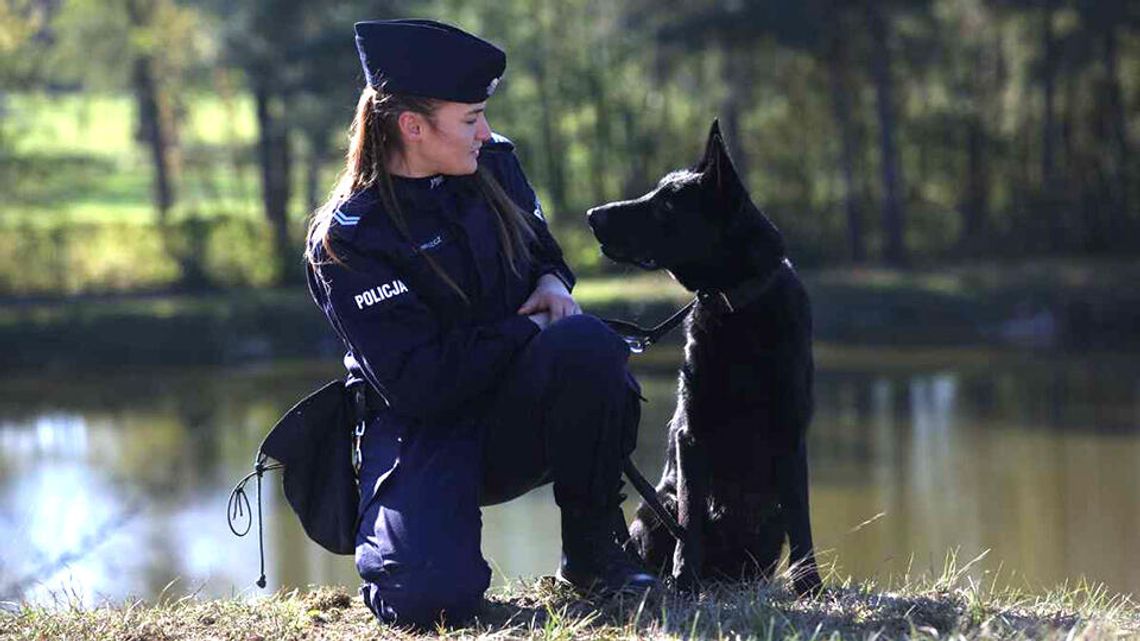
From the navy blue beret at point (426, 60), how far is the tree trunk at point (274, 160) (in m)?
16.0

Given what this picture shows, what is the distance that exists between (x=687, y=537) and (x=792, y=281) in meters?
0.68

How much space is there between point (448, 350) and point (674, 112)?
19959mm

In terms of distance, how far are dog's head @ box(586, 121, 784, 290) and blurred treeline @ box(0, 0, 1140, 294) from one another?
49.1 ft

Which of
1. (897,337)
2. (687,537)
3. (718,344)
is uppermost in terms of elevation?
(718,344)

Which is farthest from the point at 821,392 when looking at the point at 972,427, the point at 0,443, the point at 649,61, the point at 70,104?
the point at 70,104

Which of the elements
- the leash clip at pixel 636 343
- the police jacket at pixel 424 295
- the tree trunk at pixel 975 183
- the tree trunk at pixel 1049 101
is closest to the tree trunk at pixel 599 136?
the tree trunk at pixel 975 183

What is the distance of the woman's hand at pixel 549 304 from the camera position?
3.68m

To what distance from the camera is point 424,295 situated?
12.0ft

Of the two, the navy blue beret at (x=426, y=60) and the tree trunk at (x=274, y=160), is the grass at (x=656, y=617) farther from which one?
the tree trunk at (x=274, y=160)

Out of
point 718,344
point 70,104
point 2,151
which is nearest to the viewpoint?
point 718,344

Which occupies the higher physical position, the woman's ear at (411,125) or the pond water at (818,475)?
the woman's ear at (411,125)

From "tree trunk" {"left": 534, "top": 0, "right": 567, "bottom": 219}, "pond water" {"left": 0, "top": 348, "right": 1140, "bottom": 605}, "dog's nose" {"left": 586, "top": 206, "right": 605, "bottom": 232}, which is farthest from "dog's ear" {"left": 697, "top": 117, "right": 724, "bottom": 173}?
"tree trunk" {"left": 534, "top": 0, "right": 567, "bottom": 219}

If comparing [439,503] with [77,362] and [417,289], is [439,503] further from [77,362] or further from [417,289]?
[77,362]

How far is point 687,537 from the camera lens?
12.6ft
